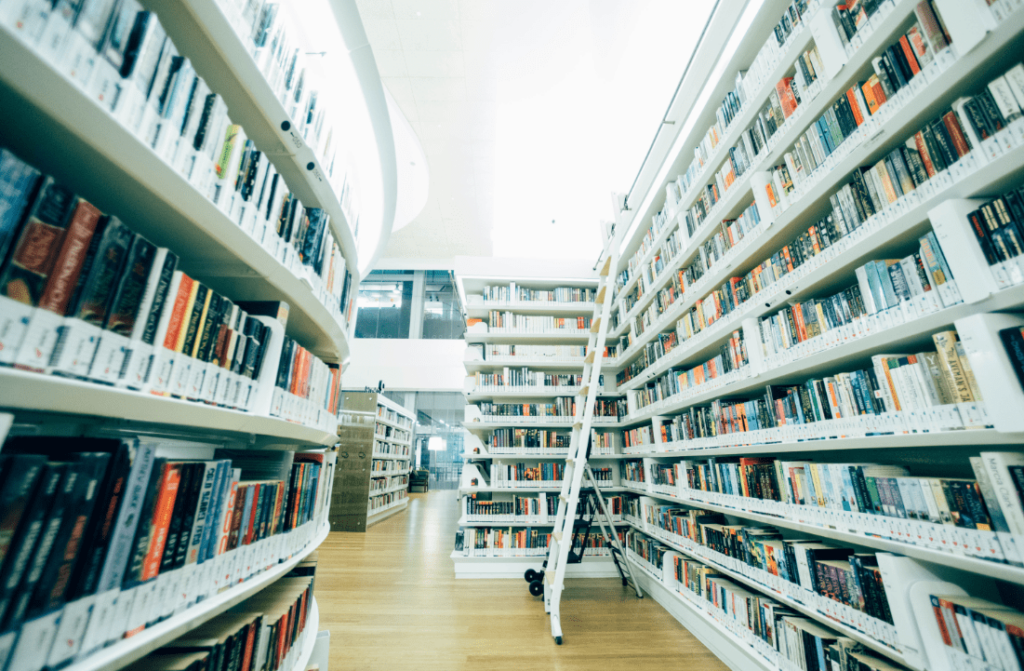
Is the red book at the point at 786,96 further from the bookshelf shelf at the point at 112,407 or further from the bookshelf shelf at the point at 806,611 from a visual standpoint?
the bookshelf shelf at the point at 112,407

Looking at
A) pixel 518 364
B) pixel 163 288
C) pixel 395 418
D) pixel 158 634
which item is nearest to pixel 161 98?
pixel 163 288

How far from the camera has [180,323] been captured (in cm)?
80

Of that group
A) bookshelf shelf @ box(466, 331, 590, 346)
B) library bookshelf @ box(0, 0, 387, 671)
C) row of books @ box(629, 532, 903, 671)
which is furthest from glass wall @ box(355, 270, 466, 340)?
library bookshelf @ box(0, 0, 387, 671)

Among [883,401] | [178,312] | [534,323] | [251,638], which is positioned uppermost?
[534,323]

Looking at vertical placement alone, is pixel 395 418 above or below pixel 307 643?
above

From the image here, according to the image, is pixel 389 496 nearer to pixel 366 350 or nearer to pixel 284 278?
pixel 366 350

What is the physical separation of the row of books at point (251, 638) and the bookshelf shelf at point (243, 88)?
124 cm

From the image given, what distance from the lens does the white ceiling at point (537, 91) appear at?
354 cm

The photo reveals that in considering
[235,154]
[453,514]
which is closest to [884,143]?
[235,154]

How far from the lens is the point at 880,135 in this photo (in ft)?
4.33

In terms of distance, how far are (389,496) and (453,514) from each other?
1.18 meters

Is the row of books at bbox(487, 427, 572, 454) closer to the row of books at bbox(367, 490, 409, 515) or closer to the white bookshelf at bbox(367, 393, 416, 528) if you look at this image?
the white bookshelf at bbox(367, 393, 416, 528)

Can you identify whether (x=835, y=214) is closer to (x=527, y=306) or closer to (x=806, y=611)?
(x=806, y=611)

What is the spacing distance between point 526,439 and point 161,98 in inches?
136
